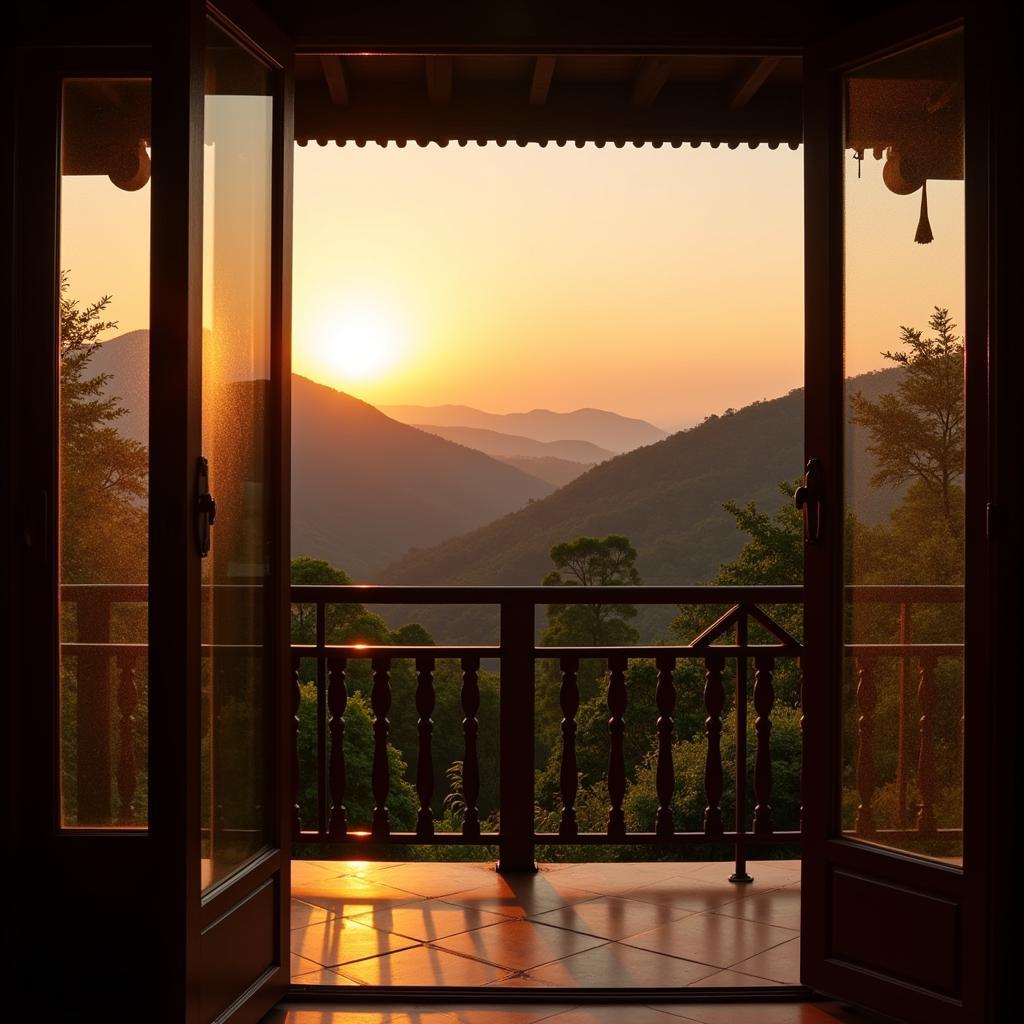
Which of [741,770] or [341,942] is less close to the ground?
[741,770]

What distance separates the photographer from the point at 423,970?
305 cm

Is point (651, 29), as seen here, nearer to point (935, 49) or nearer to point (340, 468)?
point (935, 49)

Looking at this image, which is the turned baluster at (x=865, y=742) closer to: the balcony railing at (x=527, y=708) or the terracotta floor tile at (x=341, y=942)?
the balcony railing at (x=527, y=708)

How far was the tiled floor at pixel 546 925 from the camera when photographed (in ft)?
10.0

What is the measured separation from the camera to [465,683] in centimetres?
401

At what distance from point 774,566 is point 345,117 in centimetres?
1225

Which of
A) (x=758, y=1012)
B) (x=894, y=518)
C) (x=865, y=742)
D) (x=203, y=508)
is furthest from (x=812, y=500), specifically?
(x=203, y=508)

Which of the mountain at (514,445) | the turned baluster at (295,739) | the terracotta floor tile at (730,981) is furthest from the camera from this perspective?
the mountain at (514,445)

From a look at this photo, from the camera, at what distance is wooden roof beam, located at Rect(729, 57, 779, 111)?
3.47 meters

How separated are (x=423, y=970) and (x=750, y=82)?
274 cm

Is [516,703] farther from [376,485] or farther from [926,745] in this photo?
[376,485]

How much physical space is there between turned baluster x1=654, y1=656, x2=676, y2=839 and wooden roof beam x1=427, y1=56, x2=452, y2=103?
2.02m

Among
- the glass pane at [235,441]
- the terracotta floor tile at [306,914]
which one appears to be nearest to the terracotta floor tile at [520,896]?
the terracotta floor tile at [306,914]

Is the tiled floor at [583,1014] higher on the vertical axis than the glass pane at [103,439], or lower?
lower
